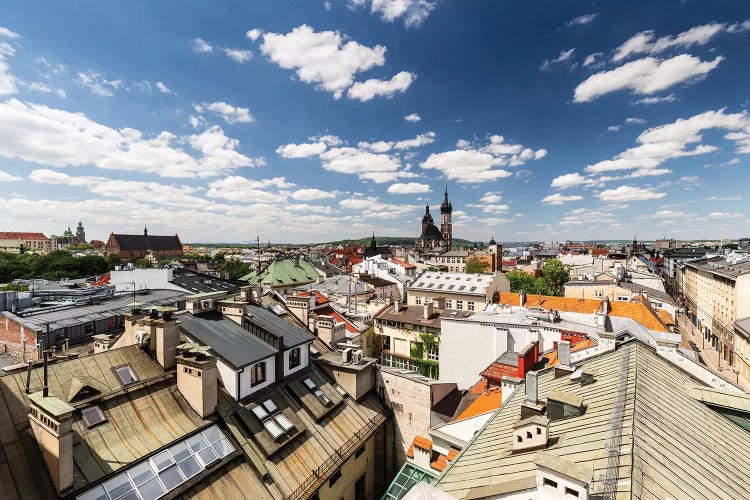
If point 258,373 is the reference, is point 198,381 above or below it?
above

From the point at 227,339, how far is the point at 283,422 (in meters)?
5.12

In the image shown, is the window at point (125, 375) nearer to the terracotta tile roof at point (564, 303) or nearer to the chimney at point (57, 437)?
the chimney at point (57, 437)

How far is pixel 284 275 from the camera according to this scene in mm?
79312

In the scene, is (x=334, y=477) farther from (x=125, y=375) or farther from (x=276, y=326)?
(x=125, y=375)

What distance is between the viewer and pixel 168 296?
4334 centimetres

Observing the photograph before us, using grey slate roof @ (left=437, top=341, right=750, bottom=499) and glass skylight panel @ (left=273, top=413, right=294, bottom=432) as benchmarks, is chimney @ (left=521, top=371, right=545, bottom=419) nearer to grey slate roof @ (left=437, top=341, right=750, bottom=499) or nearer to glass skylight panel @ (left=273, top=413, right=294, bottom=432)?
grey slate roof @ (left=437, top=341, right=750, bottom=499)

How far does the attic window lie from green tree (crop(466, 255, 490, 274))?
347 feet

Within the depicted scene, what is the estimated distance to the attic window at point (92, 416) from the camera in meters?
12.3

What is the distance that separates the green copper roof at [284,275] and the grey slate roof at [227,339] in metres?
53.5

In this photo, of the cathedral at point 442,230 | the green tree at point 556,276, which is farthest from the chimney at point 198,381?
the cathedral at point 442,230

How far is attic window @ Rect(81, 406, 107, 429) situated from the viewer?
12.3 metres

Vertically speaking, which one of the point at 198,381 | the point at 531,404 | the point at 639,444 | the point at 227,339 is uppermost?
the point at 639,444

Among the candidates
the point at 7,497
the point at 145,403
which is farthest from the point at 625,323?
the point at 7,497

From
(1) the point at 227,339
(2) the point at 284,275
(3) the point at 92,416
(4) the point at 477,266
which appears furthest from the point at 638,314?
(4) the point at 477,266
